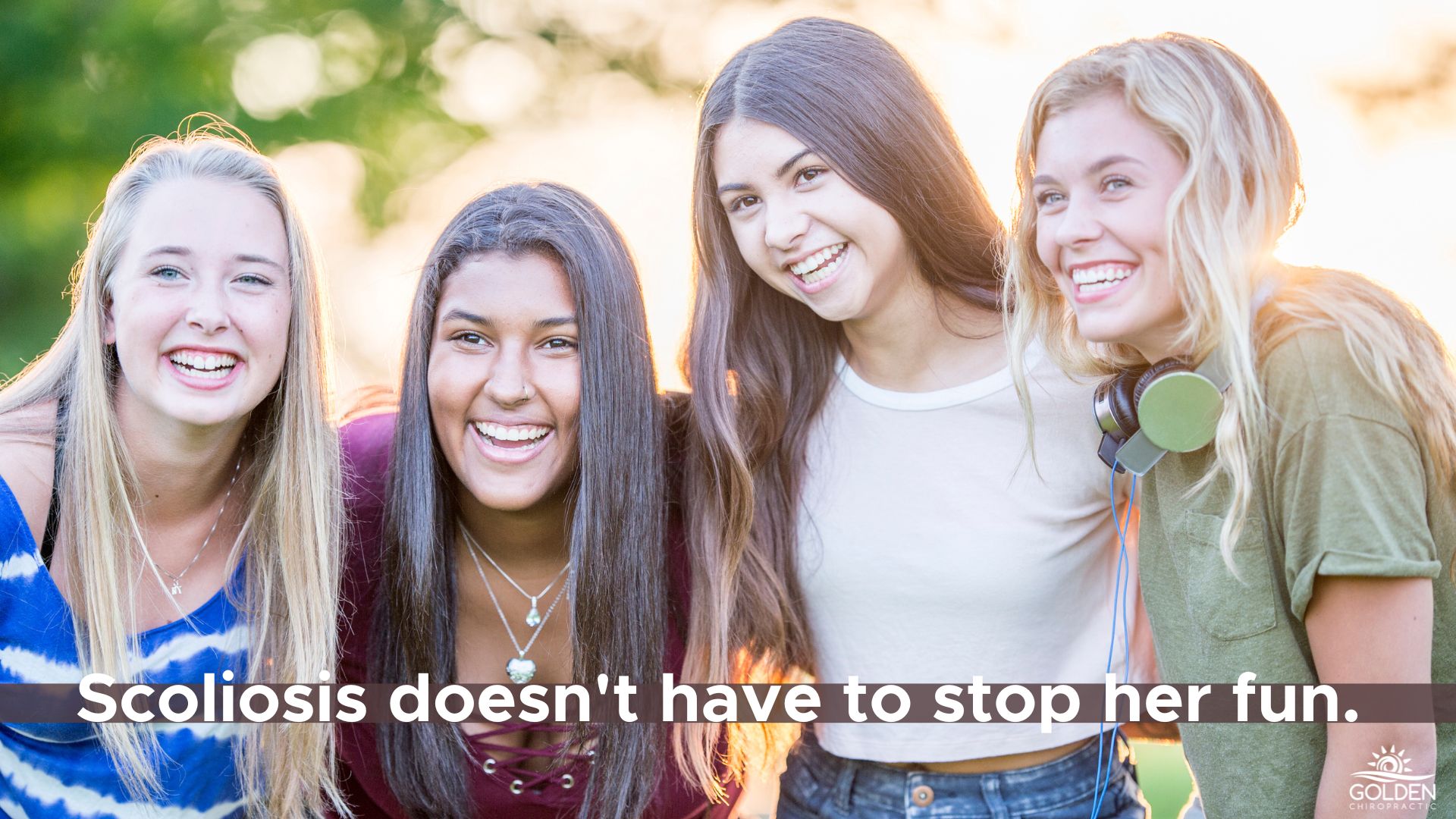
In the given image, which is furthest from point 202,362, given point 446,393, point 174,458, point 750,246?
point 750,246

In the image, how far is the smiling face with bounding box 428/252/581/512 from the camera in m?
2.71

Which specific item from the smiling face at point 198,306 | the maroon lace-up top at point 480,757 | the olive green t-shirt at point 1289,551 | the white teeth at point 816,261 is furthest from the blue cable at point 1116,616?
the smiling face at point 198,306

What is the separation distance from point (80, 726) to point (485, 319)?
1.16 meters

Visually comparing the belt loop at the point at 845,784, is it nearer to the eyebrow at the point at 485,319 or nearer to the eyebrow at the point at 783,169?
the eyebrow at the point at 485,319

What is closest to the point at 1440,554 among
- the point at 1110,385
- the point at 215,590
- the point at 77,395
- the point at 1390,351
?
the point at 1390,351

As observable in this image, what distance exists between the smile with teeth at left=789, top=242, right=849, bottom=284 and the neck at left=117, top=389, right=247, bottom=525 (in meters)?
1.32

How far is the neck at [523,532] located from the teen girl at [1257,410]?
4.43 ft

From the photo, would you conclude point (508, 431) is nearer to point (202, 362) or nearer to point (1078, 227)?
point (202, 362)

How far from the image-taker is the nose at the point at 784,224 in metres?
2.60

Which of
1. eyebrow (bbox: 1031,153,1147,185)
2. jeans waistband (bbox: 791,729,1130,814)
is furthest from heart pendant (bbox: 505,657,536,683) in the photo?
eyebrow (bbox: 1031,153,1147,185)

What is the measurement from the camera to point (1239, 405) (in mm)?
1986

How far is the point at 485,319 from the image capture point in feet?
8.87

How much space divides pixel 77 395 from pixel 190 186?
50cm

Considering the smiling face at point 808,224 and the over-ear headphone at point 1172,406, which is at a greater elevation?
the smiling face at point 808,224
